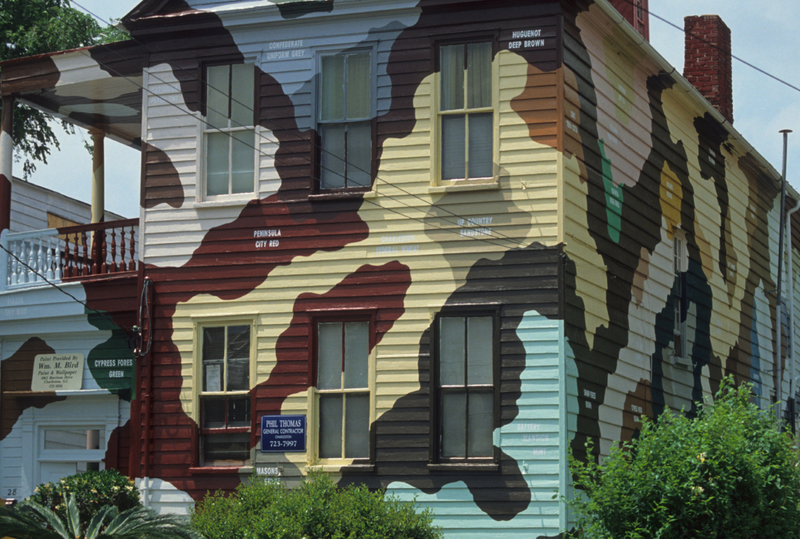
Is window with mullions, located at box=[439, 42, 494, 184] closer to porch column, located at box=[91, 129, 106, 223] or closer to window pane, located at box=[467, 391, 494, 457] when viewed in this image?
window pane, located at box=[467, 391, 494, 457]

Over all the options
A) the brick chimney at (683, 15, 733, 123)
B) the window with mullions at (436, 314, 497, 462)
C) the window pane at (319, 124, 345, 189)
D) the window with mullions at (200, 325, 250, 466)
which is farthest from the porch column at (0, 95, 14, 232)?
the brick chimney at (683, 15, 733, 123)

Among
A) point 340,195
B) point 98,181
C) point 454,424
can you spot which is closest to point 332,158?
point 340,195

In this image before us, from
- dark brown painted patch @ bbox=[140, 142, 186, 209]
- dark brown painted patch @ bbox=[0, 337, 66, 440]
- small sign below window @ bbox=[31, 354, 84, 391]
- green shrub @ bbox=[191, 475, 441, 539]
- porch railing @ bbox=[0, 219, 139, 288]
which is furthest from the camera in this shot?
dark brown painted patch @ bbox=[0, 337, 66, 440]

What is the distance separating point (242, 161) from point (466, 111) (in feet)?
11.4

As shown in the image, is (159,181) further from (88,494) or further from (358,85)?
(88,494)

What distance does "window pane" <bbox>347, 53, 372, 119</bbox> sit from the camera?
1540 cm

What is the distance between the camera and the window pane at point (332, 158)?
1543 centimetres

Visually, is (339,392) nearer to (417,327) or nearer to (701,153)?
(417,327)

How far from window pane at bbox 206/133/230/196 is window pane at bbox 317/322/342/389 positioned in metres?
2.69

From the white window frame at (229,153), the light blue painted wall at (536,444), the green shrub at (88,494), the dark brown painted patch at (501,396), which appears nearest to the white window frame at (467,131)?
the dark brown painted patch at (501,396)

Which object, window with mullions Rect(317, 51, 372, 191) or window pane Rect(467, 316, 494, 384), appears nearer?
window pane Rect(467, 316, 494, 384)

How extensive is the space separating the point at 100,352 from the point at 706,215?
1121 centimetres

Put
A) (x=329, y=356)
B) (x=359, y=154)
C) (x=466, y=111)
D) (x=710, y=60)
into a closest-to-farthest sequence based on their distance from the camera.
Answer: (x=466, y=111) → (x=329, y=356) → (x=359, y=154) → (x=710, y=60)

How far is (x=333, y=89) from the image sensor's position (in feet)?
51.1
